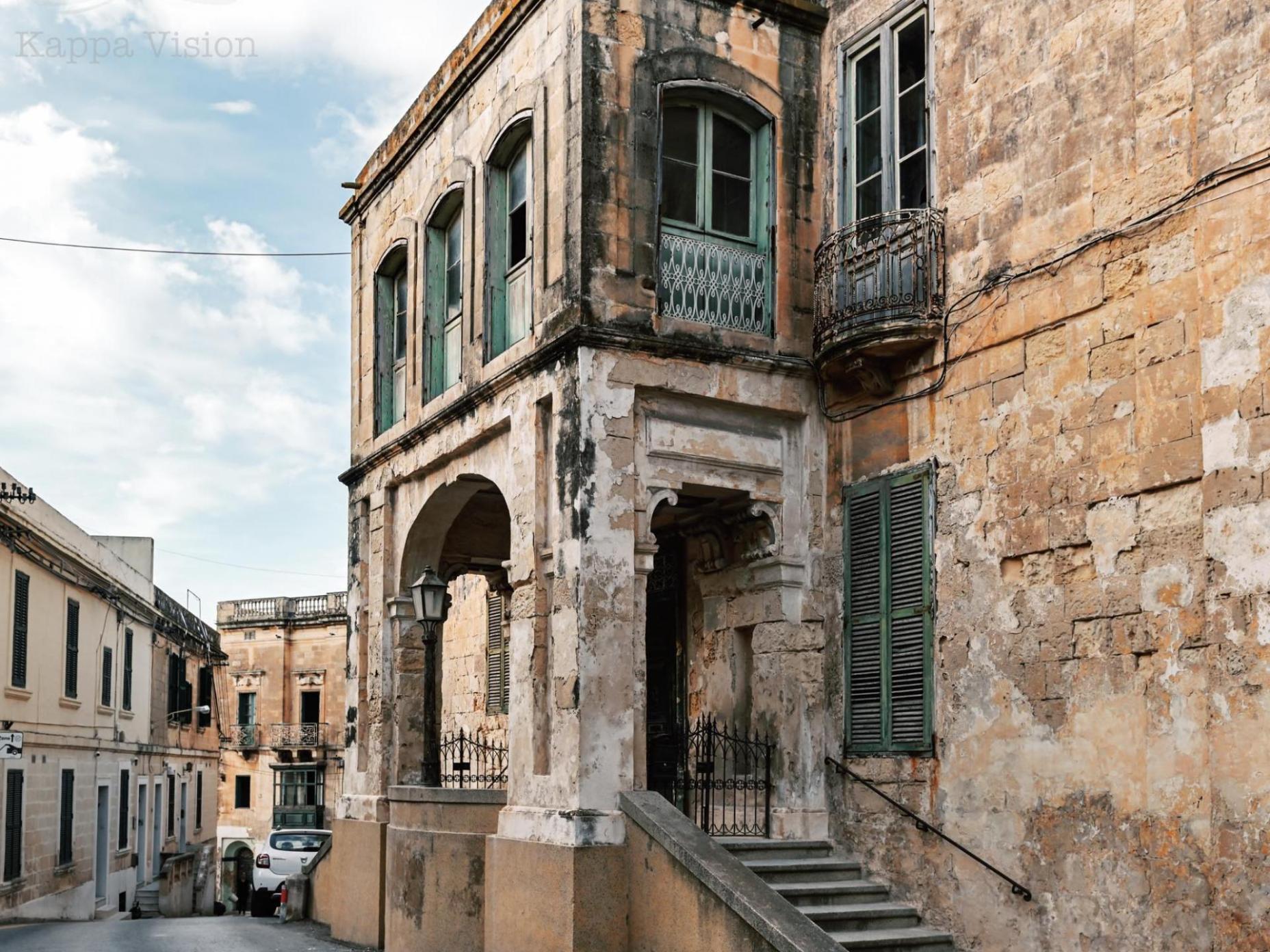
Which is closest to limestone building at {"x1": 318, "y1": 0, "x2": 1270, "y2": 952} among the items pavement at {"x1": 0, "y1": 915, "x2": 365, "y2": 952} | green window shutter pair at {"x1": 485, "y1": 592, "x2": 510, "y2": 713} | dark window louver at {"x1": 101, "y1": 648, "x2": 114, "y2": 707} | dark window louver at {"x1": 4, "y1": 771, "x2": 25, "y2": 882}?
pavement at {"x1": 0, "y1": 915, "x2": 365, "y2": 952}

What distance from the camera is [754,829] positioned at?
11.6 meters

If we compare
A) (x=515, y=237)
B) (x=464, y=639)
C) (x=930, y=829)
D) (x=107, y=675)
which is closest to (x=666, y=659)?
(x=930, y=829)

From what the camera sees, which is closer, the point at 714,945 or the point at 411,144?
the point at 714,945

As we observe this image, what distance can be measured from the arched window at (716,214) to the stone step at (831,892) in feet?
14.3

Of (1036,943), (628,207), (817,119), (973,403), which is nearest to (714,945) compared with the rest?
(1036,943)

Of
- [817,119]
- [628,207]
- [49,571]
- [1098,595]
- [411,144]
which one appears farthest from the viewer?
[49,571]

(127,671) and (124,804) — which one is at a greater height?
(127,671)

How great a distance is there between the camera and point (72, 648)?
25141 millimetres

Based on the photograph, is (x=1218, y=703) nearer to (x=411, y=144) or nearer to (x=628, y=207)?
(x=628, y=207)

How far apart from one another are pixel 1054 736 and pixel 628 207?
511cm

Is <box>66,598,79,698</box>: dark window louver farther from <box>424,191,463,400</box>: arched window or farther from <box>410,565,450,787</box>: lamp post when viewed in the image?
<box>424,191,463,400</box>: arched window

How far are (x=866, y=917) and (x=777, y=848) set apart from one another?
997mm

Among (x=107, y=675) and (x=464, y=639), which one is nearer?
(x=464, y=639)

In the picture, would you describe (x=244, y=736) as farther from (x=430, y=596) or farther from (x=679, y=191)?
(x=679, y=191)
